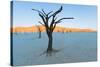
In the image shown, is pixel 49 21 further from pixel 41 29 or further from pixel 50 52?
pixel 50 52

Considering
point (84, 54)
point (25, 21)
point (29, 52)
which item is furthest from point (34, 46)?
point (84, 54)

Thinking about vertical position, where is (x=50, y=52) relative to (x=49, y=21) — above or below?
below

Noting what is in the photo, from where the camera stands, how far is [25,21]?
2072 millimetres

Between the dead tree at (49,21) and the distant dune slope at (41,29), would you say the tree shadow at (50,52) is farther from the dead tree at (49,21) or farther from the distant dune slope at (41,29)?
the distant dune slope at (41,29)

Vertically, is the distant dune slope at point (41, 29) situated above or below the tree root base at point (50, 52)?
above

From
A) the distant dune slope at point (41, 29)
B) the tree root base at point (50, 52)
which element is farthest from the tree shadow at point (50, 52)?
the distant dune slope at point (41, 29)

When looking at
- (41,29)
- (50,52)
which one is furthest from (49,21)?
(50,52)

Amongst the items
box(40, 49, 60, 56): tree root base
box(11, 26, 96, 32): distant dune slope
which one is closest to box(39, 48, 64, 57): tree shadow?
box(40, 49, 60, 56): tree root base

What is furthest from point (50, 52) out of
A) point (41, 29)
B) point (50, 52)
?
point (41, 29)

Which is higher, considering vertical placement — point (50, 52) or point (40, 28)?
point (40, 28)

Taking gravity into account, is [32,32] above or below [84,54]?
above

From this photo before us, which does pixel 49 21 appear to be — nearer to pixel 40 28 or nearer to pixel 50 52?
pixel 40 28

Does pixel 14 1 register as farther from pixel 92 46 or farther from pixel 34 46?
pixel 92 46
